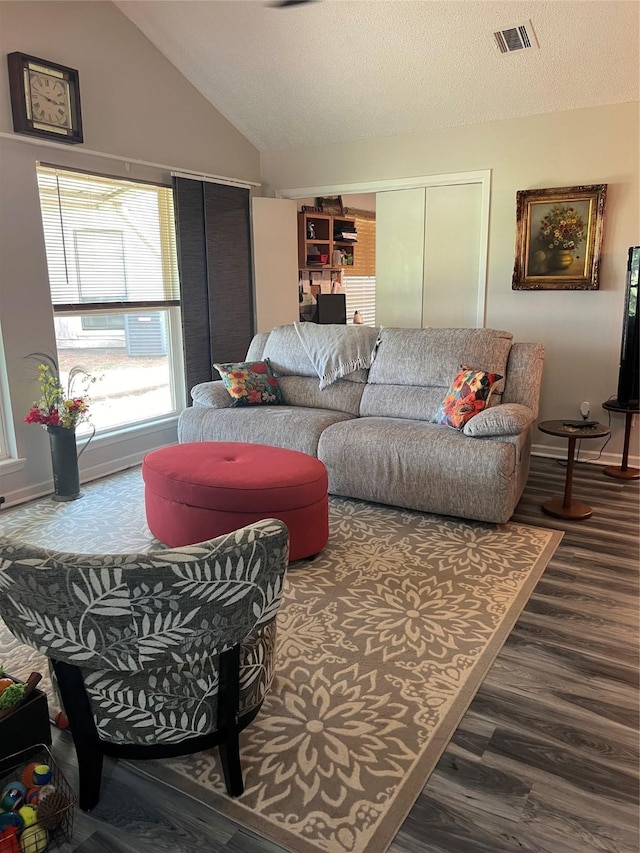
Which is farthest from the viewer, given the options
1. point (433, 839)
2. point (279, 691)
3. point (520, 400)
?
point (520, 400)

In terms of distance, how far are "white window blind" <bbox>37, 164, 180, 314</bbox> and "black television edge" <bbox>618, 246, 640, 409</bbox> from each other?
10.8 ft

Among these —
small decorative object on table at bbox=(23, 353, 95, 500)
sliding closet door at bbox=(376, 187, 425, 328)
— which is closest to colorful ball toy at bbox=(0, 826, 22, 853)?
small decorative object on table at bbox=(23, 353, 95, 500)

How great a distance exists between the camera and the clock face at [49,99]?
374cm

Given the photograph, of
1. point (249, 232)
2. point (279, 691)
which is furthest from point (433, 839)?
point (249, 232)

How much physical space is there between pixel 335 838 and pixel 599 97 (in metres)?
4.56

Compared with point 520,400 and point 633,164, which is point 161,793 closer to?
point 520,400

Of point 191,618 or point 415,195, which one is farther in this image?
point 415,195

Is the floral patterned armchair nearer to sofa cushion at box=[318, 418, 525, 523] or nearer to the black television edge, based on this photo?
sofa cushion at box=[318, 418, 525, 523]

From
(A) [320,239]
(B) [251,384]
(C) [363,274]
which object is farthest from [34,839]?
(C) [363,274]

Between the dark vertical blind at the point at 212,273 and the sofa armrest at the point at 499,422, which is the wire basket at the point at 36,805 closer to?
the sofa armrest at the point at 499,422

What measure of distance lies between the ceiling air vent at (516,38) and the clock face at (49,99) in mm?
2660

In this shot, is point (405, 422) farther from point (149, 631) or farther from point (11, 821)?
point (11, 821)

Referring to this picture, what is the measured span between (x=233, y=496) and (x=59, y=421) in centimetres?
160

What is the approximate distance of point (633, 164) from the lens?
14.2ft
